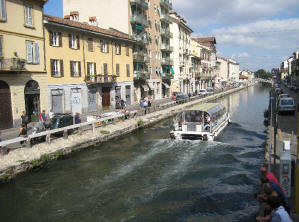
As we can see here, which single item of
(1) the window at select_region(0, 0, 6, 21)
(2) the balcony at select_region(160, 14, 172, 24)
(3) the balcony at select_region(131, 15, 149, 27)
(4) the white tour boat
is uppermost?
(2) the balcony at select_region(160, 14, 172, 24)

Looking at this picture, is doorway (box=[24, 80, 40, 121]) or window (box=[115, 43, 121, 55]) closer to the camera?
doorway (box=[24, 80, 40, 121])

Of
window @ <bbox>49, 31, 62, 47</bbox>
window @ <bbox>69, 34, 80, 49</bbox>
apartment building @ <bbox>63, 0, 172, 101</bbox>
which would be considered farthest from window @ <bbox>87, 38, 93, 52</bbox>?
apartment building @ <bbox>63, 0, 172, 101</bbox>

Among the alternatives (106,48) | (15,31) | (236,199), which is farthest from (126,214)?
(106,48)

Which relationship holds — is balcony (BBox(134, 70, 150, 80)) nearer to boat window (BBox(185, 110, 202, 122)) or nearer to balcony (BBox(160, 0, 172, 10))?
balcony (BBox(160, 0, 172, 10))

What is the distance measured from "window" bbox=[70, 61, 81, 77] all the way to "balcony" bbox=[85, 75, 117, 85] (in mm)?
1399

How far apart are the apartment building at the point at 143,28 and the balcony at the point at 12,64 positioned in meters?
22.2

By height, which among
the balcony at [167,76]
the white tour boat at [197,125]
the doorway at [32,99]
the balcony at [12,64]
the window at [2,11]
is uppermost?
the window at [2,11]

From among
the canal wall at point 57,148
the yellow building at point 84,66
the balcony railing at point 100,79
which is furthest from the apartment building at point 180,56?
the canal wall at point 57,148

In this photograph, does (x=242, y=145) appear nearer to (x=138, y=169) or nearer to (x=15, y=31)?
(x=138, y=169)

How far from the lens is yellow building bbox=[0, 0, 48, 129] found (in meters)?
22.6

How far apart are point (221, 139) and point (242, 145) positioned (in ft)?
7.17

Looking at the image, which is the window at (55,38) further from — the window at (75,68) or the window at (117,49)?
the window at (117,49)

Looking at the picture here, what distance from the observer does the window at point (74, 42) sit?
3052 centimetres

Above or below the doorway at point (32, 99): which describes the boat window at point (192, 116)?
below
